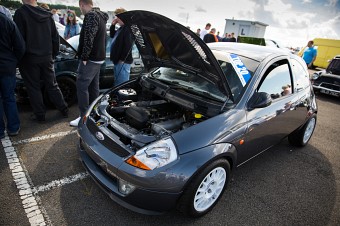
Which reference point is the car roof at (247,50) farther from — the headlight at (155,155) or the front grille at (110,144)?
the front grille at (110,144)

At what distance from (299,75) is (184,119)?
1.88 meters

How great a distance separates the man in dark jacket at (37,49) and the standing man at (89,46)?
0.48 m

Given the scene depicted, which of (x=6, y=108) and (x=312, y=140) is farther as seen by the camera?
(x=312, y=140)

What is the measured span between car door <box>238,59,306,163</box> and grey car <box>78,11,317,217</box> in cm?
1

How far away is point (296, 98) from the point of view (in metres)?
3.27

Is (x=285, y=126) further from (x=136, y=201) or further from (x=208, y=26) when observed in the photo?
(x=208, y=26)

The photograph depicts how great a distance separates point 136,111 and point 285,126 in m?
1.95

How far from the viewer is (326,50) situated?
46.1 feet

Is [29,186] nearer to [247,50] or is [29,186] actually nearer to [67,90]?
[67,90]

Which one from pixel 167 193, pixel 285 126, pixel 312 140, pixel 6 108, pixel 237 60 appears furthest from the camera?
pixel 312 140

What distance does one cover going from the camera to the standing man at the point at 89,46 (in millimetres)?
3453

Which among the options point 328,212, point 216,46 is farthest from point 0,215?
point 328,212

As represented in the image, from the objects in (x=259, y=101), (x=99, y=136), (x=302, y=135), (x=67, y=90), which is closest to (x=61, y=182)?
(x=99, y=136)

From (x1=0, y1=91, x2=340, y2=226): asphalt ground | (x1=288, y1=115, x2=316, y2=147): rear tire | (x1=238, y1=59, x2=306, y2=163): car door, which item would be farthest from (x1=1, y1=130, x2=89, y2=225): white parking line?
(x1=288, y1=115, x2=316, y2=147): rear tire
